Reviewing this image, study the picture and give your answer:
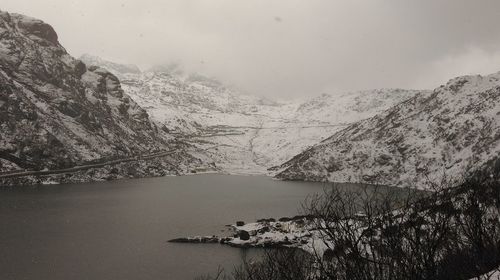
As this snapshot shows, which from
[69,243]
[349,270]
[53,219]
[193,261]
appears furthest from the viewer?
[53,219]

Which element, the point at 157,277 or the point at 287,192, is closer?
the point at 157,277

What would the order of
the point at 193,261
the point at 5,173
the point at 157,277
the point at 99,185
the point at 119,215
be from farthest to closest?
the point at 99,185, the point at 5,173, the point at 119,215, the point at 193,261, the point at 157,277

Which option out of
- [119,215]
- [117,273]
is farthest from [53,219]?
[117,273]

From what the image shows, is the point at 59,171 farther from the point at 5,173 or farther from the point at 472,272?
the point at 472,272

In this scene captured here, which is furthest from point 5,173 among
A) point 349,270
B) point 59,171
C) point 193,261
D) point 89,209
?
point 349,270

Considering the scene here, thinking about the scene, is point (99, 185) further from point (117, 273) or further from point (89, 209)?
point (117, 273)

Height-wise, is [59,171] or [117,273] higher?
[59,171]
